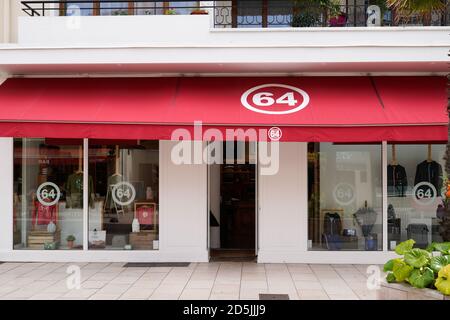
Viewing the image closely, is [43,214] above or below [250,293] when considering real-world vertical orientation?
above

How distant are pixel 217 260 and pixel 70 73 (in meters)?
5.33

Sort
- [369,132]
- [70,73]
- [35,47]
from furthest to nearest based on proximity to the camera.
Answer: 1. [70,73]
2. [35,47]
3. [369,132]

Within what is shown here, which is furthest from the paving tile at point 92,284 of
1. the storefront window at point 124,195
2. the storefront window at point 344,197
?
the storefront window at point 344,197

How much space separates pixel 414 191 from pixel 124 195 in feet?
21.6

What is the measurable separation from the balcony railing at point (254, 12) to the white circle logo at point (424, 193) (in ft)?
11.5

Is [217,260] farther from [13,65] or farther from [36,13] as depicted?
[36,13]

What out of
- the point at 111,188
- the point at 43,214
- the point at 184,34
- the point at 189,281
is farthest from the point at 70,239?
the point at 184,34

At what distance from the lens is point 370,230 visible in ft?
35.4

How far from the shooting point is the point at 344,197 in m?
11.0

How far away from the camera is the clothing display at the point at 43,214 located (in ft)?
36.7

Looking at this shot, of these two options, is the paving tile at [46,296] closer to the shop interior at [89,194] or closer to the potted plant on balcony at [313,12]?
the shop interior at [89,194]

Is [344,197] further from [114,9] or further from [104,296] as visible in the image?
[114,9]

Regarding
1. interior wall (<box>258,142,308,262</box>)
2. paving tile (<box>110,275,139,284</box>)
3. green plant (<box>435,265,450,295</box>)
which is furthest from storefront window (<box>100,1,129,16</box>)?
green plant (<box>435,265,450,295</box>)

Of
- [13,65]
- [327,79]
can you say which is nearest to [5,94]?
[13,65]
